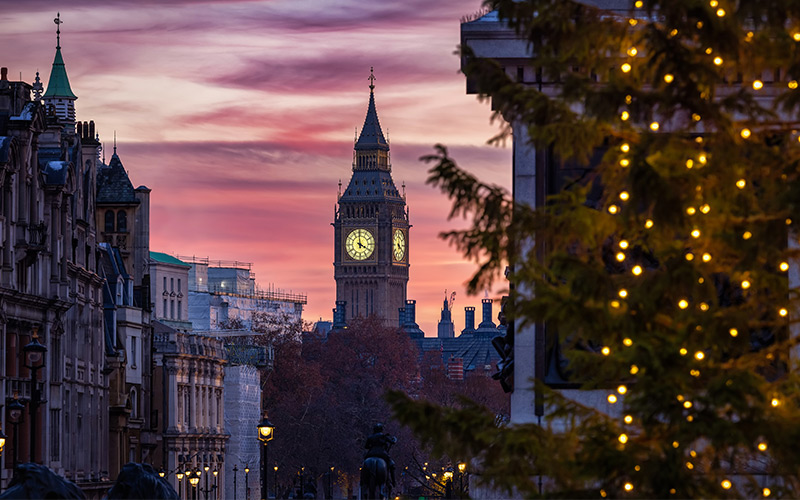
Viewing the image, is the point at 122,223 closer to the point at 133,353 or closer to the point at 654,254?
the point at 133,353

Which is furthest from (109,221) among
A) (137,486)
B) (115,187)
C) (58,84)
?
(137,486)

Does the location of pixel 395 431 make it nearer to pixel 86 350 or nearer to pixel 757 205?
pixel 86 350

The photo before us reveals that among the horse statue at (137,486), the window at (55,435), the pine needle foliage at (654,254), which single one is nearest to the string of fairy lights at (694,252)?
the pine needle foliage at (654,254)

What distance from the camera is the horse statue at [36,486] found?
24516 millimetres

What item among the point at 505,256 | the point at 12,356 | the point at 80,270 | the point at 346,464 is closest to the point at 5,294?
the point at 12,356

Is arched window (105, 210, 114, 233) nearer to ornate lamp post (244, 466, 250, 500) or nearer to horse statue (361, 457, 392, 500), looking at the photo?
ornate lamp post (244, 466, 250, 500)

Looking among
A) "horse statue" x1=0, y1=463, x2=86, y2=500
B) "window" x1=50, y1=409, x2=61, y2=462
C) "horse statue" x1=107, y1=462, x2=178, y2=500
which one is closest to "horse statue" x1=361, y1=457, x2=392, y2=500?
"horse statue" x1=107, y1=462, x2=178, y2=500

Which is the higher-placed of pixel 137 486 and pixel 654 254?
pixel 654 254

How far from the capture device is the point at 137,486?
1100 inches

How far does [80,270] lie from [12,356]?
37.4 feet

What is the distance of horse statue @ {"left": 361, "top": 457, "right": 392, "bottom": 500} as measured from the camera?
47.3m

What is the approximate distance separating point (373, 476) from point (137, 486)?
1973 centimetres

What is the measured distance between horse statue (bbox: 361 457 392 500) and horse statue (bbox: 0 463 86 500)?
2209cm

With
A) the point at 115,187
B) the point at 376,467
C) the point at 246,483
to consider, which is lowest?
the point at 246,483
